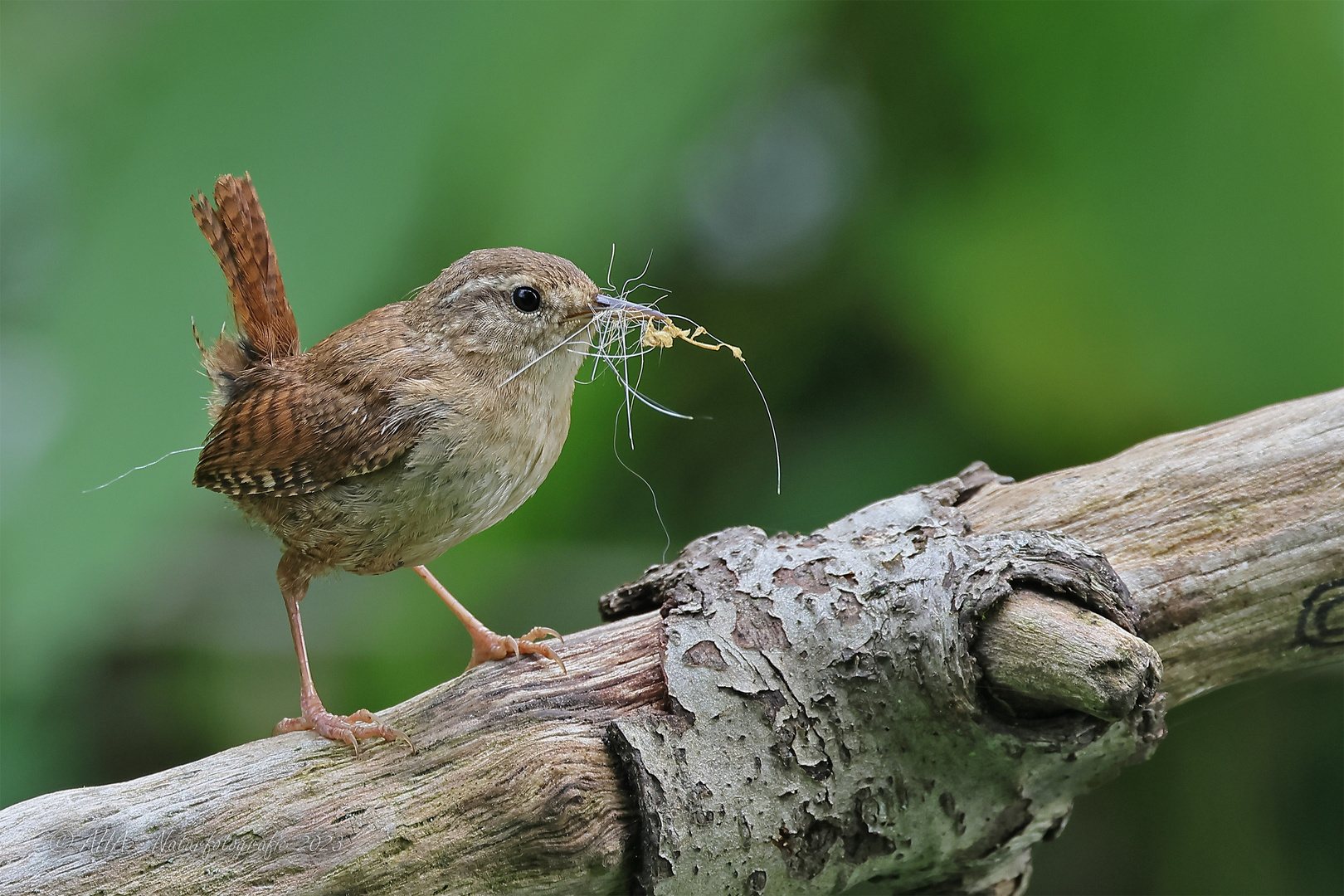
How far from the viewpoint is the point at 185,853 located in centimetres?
182

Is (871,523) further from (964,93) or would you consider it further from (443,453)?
(964,93)

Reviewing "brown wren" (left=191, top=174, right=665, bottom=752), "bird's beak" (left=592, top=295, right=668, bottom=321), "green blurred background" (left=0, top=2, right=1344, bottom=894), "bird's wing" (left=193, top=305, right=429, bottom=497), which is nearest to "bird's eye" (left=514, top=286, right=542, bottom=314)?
"brown wren" (left=191, top=174, right=665, bottom=752)

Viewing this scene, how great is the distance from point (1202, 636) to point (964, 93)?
5.80 ft

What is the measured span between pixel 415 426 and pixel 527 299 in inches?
13.7

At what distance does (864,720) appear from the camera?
6.33ft

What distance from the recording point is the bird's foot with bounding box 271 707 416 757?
1.96m

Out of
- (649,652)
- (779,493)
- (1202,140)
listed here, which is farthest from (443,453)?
(1202,140)

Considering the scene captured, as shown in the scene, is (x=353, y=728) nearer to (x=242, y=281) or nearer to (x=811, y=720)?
(x=811, y=720)

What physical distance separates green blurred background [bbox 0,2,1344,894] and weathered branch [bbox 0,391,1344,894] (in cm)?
56

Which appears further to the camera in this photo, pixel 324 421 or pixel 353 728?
pixel 324 421

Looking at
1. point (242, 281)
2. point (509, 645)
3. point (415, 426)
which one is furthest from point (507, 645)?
point (242, 281)

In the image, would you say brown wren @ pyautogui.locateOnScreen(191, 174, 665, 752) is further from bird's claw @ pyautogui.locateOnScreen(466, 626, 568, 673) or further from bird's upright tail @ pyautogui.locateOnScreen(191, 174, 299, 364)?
bird's upright tail @ pyautogui.locateOnScreen(191, 174, 299, 364)

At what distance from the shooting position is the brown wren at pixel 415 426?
200 cm

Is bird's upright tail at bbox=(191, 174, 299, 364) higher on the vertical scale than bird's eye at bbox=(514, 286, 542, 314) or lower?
higher
